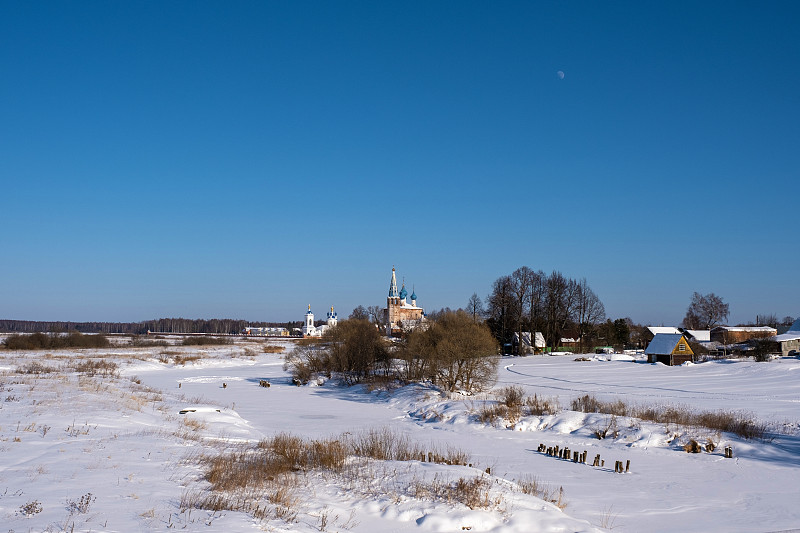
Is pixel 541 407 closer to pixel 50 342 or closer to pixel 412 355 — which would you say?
pixel 412 355

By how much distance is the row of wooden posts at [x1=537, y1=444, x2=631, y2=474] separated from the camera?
51.8 feet

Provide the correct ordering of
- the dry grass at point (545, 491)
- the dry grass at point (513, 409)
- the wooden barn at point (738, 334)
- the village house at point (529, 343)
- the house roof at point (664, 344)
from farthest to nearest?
the wooden barn at point (738, 334), the village house at point (529, 343), the house roof at point (664, 344), the dry grass at point (513, 409), the dry grass at point (545, 491)

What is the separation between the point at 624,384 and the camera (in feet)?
125

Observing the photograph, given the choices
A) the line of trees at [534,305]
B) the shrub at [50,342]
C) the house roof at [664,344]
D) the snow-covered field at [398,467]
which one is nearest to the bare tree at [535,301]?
the line of trees at [534,305]

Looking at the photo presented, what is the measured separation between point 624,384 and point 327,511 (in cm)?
3310

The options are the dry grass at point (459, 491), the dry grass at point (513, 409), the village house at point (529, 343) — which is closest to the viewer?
the dry grass at point (459, 491)

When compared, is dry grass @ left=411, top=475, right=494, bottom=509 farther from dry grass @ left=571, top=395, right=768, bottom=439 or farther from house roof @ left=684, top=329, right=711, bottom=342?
house roof @ left=684, top=329, right=711, bottom=342

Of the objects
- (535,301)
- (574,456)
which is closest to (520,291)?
(535,301)

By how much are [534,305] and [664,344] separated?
866 inches

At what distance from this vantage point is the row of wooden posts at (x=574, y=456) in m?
15.8

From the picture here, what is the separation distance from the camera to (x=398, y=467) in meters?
13.0

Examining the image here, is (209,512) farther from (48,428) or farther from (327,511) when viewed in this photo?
(48,428)

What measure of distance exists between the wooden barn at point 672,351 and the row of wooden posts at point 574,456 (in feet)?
150

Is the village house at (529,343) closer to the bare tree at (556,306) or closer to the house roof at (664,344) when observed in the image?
the bare tree at (556,306)
